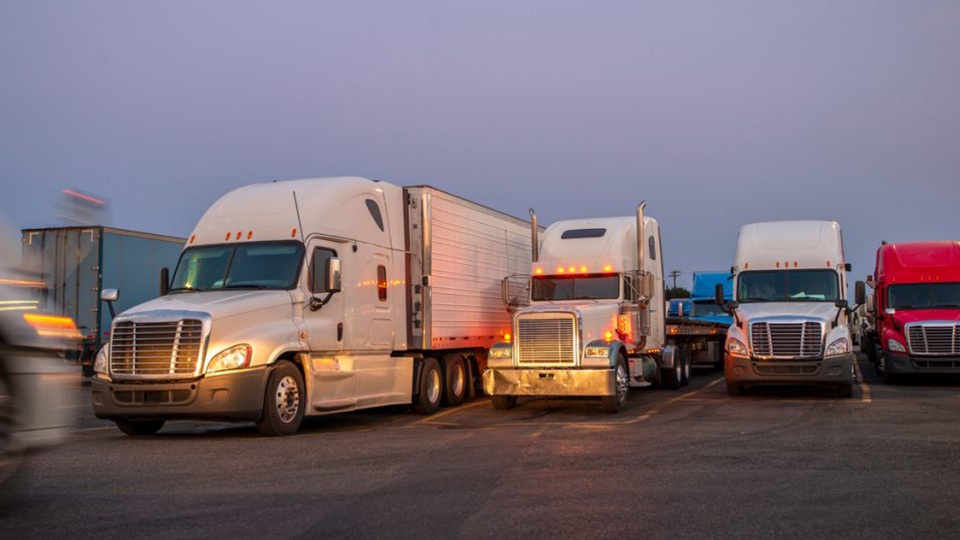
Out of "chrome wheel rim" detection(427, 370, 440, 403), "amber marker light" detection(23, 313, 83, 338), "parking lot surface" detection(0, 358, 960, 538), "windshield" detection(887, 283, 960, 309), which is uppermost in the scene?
"windshield" detection(887, 283, 960, 309)

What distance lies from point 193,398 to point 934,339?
1661 cm

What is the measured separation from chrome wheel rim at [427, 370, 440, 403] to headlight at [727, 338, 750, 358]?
586 centimetres

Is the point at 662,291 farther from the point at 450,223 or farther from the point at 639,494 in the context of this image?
the point at 639,494

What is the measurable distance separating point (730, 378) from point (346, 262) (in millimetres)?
8334

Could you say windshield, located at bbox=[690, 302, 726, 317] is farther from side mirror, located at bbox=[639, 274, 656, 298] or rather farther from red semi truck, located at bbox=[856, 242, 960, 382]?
side mirror, located at bbox=[639, 274, 656, 298]

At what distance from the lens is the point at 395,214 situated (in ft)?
A: 52.7

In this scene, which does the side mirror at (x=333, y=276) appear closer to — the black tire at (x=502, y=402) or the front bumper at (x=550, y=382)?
the front bumper at (x=550, y=382)

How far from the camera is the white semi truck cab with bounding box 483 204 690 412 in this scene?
1552cm

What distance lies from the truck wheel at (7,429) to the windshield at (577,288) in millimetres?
12727

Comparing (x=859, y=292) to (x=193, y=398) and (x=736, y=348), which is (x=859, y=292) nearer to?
(x=736, y=348)

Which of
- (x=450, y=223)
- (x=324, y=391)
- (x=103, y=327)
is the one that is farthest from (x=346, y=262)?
(x=103, y=327)

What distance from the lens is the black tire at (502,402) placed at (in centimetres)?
1650

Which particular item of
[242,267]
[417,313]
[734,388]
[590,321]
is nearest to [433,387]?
[417,313]

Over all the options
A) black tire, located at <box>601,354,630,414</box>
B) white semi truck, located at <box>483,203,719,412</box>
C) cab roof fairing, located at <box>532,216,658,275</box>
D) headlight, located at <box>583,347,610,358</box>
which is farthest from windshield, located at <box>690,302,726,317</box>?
headlight, located at <box>583,347,610,358</box>
